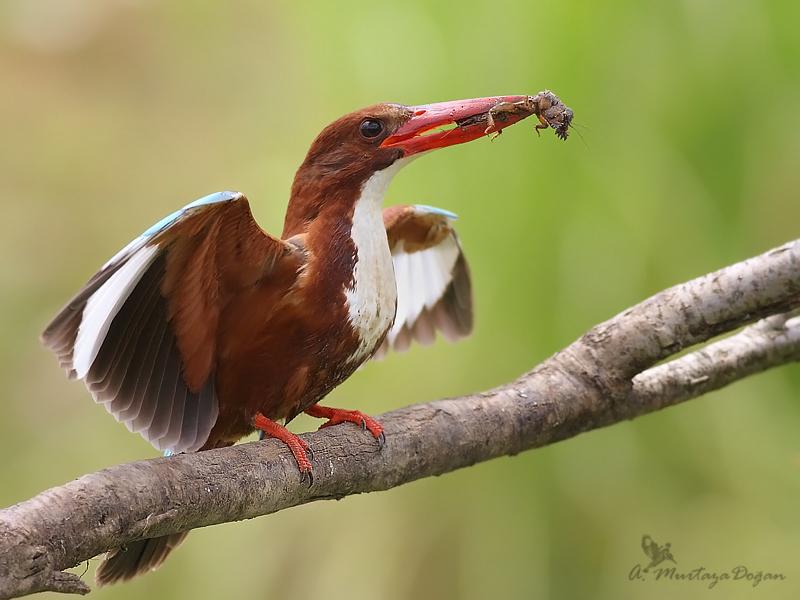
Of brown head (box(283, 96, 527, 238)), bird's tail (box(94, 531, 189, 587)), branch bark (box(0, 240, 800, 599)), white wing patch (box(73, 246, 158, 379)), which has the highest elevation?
brown head (box(283, 96, 527, 238))

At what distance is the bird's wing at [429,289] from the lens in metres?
1.93

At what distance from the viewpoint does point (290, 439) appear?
129cm

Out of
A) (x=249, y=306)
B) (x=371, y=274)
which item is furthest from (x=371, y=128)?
(x=249, y=306)

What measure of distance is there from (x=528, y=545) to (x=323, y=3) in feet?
5.85

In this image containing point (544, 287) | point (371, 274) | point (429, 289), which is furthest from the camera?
point (544, 287)

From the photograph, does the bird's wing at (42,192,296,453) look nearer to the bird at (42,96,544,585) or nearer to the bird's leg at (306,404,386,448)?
the bird at (42,96,544,585)

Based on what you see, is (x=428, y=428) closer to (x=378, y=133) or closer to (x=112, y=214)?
(x=378, y=133)

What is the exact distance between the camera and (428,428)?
1.45 meters

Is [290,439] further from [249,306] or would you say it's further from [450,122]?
[450,122]

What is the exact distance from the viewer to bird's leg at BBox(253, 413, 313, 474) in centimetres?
125

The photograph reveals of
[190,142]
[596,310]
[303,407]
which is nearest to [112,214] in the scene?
[190,142]

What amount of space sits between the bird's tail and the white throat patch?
18.9 inches

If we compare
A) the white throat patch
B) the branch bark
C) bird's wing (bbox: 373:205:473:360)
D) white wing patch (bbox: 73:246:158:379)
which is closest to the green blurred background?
bird's wing (bbox: 373:205:473:360)

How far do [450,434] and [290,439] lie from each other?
32cm
